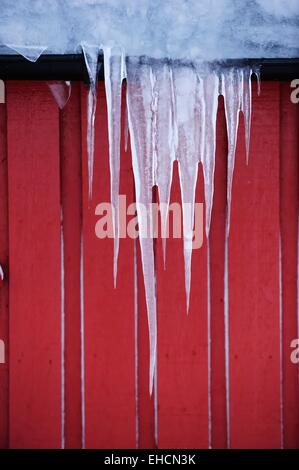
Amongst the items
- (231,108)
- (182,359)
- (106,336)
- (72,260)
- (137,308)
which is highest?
(231,108)

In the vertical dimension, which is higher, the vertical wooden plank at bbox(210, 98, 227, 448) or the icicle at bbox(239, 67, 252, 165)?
the icicle at bbox(239, 67, 252, 165)

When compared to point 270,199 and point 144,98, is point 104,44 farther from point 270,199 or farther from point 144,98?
point 270,199

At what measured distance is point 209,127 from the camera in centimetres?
233

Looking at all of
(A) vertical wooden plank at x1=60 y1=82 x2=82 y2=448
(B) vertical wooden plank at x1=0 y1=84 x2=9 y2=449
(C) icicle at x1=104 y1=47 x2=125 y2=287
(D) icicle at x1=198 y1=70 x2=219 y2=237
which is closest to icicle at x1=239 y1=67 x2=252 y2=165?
(D) icicle at x1=198 y1=70 x2=219 y2=237

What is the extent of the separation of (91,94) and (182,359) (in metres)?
Answer: 1.24

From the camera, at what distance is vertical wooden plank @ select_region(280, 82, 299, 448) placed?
2.40 metres

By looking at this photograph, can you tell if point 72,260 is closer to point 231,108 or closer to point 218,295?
point 218,295

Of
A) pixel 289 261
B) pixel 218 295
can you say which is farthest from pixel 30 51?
pixel 289 261

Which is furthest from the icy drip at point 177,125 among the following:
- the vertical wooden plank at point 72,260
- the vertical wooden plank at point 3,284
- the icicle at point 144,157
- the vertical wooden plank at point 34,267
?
the vertical wooden plank at point 3,284

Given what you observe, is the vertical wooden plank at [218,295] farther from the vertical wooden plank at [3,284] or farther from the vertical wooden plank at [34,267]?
the vertical wooden plank at [3,284]

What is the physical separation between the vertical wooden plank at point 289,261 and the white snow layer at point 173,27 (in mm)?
241

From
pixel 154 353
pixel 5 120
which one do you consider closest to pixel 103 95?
pixel 5 120

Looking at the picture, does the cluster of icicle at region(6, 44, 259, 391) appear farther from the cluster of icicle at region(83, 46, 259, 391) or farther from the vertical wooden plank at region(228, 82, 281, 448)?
the vertical wooden plank at region(228, 82, 281, 448)

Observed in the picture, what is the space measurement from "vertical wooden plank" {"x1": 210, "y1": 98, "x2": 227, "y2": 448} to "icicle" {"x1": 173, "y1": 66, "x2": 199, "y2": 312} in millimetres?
114
